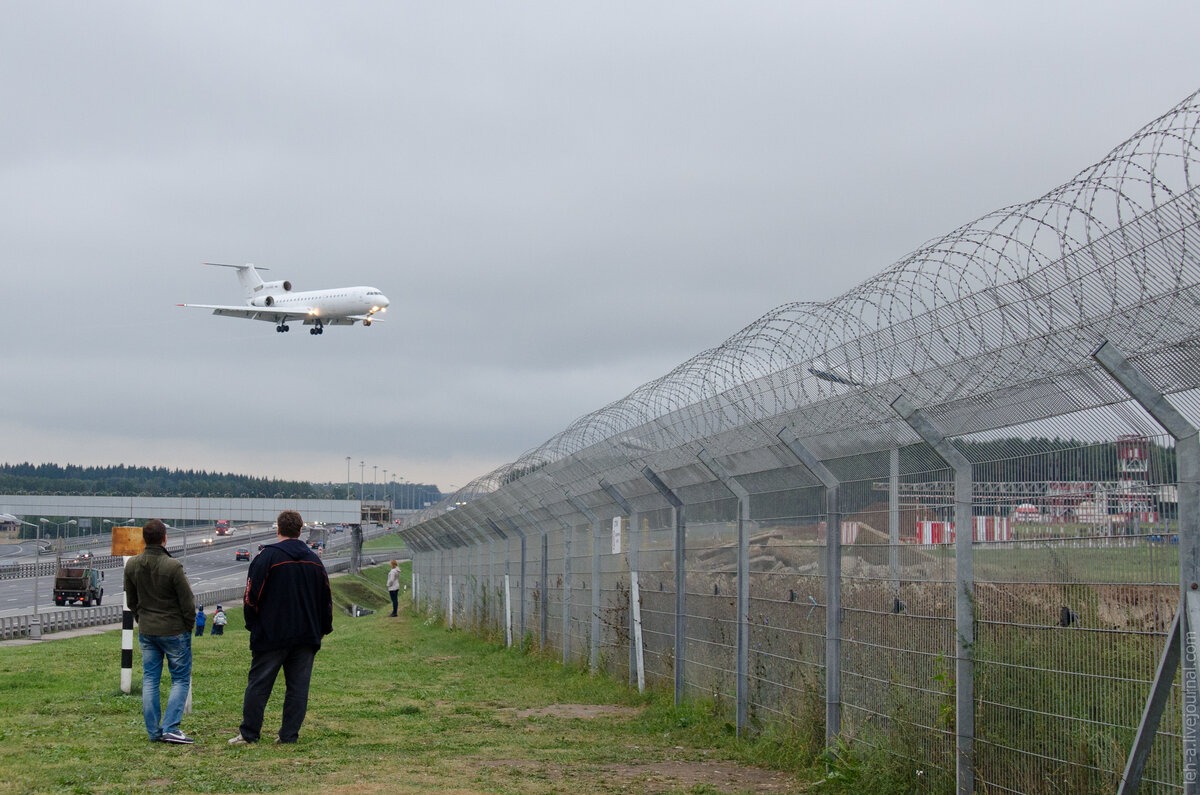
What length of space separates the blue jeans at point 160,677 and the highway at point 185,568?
18.6m

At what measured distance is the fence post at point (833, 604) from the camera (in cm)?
793

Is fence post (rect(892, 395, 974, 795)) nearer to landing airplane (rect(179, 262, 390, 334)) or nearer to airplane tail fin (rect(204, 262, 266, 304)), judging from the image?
landing airplane (rect(179, 262, 390, 334))

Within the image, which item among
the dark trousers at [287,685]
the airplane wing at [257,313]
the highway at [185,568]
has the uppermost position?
the airplane wing at [257,313]

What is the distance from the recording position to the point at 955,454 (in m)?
6.43

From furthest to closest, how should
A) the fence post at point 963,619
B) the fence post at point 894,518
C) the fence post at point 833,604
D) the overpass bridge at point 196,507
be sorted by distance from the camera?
the overpass bridge at point 196,507 < the fence post at point 833,604 < the fence post at point 894,518 < the fence post at point 963,619

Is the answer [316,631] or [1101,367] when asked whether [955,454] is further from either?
[316,631]

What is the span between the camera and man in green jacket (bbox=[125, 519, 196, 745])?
8.86 meters

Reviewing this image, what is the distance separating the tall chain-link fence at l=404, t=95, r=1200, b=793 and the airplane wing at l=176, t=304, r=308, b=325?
2107 inches

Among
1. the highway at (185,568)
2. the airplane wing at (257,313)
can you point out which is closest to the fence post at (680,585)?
the highway at (185,568)

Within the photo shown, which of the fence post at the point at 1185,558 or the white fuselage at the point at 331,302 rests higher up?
the white fuselage at the point at 331,302

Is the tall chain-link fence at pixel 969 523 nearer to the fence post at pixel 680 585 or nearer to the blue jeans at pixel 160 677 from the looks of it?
the fence post at pixel 680 585

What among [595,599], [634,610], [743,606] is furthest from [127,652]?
[743,606]

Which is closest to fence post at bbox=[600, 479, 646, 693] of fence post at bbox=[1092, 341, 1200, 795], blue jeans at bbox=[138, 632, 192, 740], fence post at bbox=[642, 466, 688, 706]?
fence post at bbox=[642, 466, 688, 706]

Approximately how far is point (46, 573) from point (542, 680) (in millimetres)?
79533
